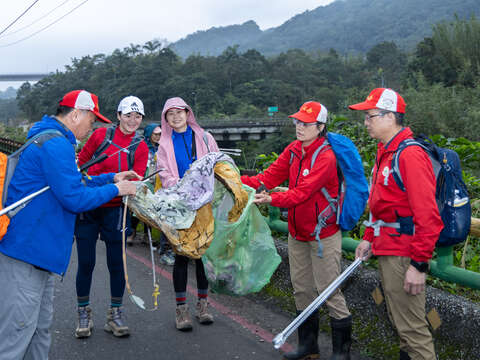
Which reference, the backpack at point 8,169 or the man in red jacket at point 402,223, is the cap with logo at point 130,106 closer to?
the backpack at point 8,169

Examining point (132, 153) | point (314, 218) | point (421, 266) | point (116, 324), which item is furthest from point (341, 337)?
point (132, 153)

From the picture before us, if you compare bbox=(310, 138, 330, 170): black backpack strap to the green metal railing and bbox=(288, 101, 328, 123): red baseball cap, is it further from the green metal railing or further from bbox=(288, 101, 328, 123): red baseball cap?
the green metal railing

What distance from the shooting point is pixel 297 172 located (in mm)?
3629

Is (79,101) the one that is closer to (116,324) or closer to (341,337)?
(116,324)

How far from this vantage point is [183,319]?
13.8ft

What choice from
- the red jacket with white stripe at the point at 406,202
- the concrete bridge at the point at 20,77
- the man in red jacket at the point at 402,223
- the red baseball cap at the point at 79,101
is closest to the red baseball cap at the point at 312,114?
the man in red jacket at the point at 402,223

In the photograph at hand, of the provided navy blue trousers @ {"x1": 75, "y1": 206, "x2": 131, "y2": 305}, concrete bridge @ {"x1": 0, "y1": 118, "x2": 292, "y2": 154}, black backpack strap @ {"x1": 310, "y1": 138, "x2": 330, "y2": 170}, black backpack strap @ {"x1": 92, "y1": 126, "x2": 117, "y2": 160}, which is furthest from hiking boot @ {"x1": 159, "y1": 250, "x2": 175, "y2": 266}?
concrete bridge @ {"x1": 0, "y1": 118, "x2": 292, "y2": 154}

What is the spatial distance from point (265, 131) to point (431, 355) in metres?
71.1

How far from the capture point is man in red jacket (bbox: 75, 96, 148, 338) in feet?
13.2

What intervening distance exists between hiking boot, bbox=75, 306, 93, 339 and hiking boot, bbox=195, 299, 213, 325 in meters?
0.97

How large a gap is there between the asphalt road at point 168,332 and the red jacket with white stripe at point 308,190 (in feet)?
3.45

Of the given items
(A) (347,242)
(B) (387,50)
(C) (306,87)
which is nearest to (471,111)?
(A) (347,242)

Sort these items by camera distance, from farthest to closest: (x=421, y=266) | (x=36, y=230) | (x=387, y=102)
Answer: (x=387, y=102) < (x=36, y=230) < (x=421, y=266)

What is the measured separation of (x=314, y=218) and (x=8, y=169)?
82.0 inches
